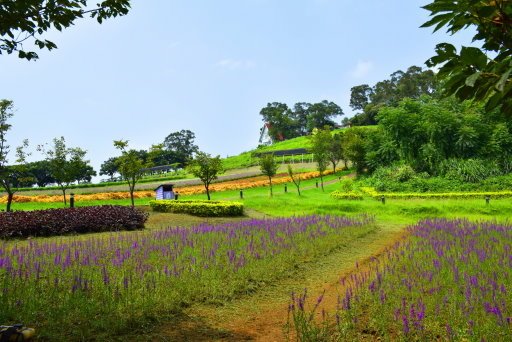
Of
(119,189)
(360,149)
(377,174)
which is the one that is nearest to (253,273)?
(377,174)

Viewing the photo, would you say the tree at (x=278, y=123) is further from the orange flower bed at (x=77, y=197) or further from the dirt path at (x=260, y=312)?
the dirt path at (x=260, y=312)

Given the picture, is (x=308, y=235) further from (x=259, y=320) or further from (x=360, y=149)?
(x=360, y=149)

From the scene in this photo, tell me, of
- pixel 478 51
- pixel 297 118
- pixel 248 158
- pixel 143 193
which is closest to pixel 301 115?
pixel 297 118

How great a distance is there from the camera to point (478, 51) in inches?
64.6

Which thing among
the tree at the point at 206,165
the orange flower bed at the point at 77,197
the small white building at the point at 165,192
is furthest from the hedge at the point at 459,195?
the orange flower bed at the point at 77,197

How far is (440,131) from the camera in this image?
3294 cm

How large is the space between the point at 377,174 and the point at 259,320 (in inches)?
1257

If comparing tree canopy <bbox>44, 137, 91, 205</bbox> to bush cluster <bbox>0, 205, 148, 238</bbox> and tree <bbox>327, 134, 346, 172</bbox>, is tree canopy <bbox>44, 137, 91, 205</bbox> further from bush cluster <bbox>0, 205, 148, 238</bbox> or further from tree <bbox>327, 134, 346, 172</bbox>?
tree <bbox>327, 134, 346, 172</bbox>

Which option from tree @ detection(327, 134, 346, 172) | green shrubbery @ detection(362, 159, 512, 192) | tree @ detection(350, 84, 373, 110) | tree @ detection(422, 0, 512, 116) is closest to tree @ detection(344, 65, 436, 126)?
tree @ detection(350, 84, 373, 110)

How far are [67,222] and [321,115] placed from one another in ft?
319

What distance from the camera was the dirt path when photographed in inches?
205

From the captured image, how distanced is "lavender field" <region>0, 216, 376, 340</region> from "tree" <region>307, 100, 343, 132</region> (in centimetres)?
9463

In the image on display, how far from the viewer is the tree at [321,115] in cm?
10531

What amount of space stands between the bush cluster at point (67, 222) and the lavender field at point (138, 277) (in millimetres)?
4993
